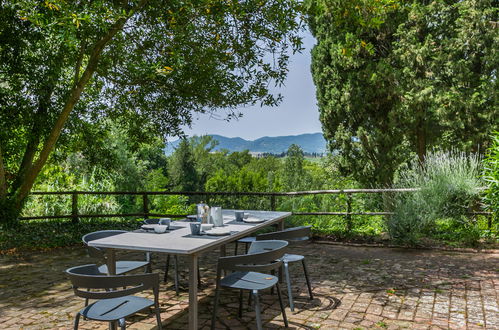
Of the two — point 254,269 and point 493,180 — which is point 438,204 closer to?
point 493,180

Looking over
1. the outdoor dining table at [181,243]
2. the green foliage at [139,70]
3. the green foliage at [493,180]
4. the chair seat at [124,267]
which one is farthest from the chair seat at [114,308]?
the green foliage at [493,180]

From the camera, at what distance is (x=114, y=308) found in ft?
8.84

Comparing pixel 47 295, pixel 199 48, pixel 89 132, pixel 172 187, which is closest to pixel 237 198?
pixel 89 132

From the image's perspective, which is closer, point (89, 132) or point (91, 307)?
point (91, 307)

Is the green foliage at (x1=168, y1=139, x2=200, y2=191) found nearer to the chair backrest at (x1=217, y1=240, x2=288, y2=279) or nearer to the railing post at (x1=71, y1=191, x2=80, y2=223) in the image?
the railing post at (x1=71, y1=191, x2=80, y2=223)

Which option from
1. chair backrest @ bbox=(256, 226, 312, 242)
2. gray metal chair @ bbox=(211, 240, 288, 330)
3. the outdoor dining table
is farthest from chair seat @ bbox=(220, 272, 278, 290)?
chair backrest @ bbox=(256, 226, 312, 242)

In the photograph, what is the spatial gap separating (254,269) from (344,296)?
1648mm

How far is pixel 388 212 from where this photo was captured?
276 inches

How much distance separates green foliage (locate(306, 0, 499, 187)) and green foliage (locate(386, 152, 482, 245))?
168 inches

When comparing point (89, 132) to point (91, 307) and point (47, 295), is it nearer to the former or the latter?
point (47, 295)

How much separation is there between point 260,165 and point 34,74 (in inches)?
1523

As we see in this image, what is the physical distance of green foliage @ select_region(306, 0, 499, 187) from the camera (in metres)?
10.6

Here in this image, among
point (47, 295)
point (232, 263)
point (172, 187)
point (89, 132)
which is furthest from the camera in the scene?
point (172, 187)

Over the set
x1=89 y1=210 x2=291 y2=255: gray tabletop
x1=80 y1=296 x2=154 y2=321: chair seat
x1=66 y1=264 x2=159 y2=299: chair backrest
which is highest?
x1=89 y1=210 x2=291 y2=255: gray tabletop
